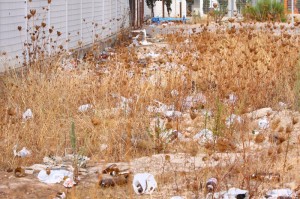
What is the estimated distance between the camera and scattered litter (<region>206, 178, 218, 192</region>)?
5.78 metres

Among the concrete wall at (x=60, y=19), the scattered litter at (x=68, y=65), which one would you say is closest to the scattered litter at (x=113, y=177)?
the concrete wall at (x=60, y=19)

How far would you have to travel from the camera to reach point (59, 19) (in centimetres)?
1547

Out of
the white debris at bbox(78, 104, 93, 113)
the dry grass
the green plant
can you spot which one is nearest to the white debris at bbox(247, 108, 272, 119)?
the dry grass

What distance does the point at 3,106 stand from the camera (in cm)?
927

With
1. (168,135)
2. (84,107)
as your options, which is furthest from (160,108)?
(168,135)

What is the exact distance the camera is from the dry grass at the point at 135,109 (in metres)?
6.62

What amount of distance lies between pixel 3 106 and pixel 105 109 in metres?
1.22

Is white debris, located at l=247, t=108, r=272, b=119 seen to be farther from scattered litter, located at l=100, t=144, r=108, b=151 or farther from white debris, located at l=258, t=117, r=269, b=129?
scattered litter, located at l=100, t=144, r=108, b=151

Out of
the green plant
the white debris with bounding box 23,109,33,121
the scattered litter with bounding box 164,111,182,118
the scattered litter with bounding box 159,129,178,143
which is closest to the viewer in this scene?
the scattered litter with bounding box 159,129,178,143

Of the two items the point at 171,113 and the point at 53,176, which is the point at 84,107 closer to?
the point at 171,113

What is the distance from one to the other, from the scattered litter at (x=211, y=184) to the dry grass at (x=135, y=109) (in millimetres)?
60

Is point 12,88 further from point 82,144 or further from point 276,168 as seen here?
point 276,168

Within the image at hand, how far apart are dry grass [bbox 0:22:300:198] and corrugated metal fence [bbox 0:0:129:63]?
1005 mm

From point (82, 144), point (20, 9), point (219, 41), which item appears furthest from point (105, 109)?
point (219, 41)
